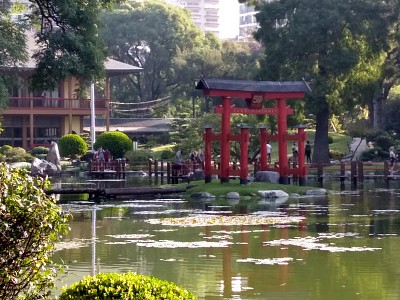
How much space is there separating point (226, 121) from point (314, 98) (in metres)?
18.3

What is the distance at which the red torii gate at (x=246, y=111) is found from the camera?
1373 inches

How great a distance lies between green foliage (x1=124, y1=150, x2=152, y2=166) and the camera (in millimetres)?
54281

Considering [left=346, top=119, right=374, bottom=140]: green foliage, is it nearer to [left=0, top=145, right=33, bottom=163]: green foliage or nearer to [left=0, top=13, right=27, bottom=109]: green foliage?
[left=0, top=145, right=33, bottom=163]: green foliage

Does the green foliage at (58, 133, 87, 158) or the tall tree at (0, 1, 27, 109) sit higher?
the tall tree at (0, 1, 27, 109)

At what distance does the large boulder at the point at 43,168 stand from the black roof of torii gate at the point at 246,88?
11864 mm

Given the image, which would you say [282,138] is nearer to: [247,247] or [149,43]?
[247,247]

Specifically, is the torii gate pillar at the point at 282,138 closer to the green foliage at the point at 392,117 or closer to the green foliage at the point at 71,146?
the green foliage at the point at 71,146

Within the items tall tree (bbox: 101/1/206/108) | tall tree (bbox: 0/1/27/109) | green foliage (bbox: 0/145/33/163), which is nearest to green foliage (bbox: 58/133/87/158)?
green foliage (bbox: 0/145/33/163)

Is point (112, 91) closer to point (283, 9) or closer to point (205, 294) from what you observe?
point (283, 9)

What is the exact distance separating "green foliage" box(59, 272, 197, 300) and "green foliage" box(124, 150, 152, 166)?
45.9 m

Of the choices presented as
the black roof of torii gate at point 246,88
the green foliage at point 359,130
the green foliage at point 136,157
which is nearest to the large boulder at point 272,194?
the black roof of torii gate at point 246,88

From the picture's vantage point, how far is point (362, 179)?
45719 millimetres

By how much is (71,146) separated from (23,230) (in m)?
49.2

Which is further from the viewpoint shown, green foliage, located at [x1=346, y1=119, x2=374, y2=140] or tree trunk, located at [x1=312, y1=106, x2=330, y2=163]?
green foliage, located at [x1=346, y1=119, x2=374, y2=140]
